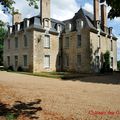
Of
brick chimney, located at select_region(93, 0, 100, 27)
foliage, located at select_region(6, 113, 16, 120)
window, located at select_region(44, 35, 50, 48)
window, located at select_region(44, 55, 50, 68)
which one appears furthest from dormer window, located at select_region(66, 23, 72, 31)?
foliage, located at select_region(6, 113, 16, 120)

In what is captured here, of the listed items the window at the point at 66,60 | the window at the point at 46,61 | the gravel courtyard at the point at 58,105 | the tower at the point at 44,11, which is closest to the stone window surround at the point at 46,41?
the window at the point at 46,61

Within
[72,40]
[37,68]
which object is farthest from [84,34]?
[37,68]

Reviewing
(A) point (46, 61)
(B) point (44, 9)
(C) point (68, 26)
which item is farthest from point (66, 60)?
(B) point (44, 9)

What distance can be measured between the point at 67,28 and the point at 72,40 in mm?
2000

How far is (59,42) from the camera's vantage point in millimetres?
33188

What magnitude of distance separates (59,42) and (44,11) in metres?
4.90

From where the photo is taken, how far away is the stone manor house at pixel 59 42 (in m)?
29.9

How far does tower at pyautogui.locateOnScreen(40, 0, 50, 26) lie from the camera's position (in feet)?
100.0

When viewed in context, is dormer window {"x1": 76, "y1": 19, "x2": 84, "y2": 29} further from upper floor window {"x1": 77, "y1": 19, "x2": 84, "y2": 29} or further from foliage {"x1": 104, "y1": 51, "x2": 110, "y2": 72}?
foliage {"x1": 104, "y1": 51, "x2": 110, "y2": 72}

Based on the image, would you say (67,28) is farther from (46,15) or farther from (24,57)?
(24,57)

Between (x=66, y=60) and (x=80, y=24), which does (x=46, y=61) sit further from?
(x=80, y=24)

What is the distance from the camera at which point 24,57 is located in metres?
31.5

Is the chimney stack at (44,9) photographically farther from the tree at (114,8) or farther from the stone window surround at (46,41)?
the tree at (114,8)

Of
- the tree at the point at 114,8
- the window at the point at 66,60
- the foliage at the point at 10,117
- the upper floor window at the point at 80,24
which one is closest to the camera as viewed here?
the foliage at the point at 10,117
